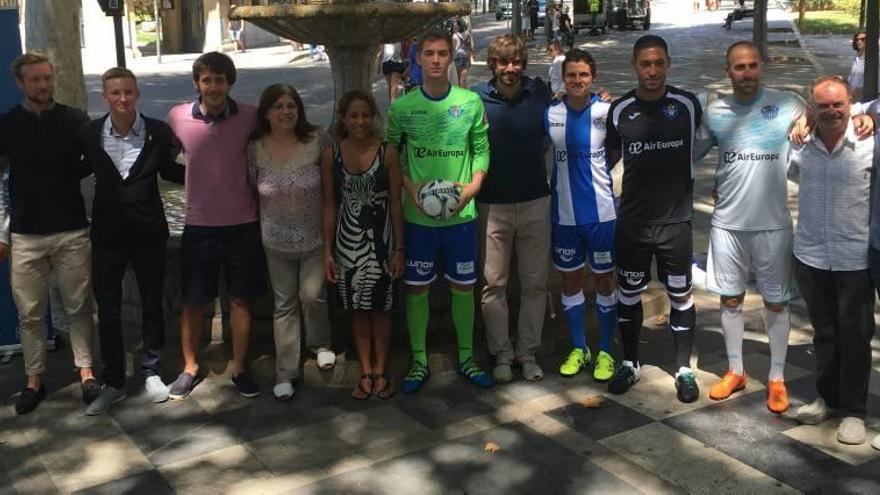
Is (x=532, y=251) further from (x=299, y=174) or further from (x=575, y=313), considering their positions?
(x=299, y=174)

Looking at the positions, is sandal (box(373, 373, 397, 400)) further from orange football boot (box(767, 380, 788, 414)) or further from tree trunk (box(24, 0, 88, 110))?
tree trunk (box(24, 0, 88, 110))

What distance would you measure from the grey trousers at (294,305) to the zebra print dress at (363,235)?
14cm

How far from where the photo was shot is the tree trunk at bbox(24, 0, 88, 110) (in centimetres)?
922

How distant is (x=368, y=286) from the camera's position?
5000 millimetres

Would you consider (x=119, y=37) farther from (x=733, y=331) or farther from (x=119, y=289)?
(x=733, y=331)

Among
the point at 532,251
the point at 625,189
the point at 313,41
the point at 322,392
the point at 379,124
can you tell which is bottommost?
the point at 322,392

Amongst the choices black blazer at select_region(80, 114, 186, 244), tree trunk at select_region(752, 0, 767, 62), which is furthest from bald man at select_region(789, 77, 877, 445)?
tree trunk at select_region(752, 0, 767, 62)

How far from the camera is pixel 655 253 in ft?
16.4

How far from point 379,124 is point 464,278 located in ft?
3.10

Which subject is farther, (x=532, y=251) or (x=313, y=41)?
(x=313, y=41)

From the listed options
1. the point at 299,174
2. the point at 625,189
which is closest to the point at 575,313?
the point at 625,189

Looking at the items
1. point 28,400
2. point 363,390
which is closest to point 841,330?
point 363,390

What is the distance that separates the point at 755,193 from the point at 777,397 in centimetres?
102

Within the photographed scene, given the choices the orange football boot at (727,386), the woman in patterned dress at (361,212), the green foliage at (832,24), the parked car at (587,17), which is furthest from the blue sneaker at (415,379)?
the parked car at (587,17)
